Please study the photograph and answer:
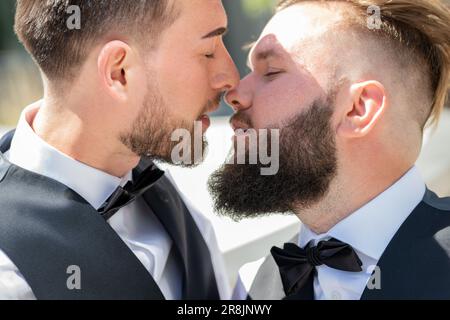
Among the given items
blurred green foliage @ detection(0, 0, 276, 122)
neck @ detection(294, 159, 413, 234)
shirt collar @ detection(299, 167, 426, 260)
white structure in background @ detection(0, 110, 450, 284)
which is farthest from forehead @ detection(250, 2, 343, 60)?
blurred green foliage @ detection(0, 0, 276, 122)

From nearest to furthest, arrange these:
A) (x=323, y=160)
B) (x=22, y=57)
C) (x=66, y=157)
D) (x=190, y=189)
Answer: (x=66, y=157)
(x=323, y=160)
(x=190, y=189)
(x=22, y=57)

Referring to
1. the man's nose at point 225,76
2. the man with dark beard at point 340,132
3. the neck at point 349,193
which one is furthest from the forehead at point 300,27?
the neck at point 349,193

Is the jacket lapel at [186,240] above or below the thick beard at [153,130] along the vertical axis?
below

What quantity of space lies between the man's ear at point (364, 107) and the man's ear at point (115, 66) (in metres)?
0.84

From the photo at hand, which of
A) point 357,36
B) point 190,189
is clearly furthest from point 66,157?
point 190,189

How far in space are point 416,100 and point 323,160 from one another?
0.43 meters

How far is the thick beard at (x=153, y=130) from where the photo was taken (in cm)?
252

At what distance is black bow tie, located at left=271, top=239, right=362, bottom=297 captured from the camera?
2361 millimetres

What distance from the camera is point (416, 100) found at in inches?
101

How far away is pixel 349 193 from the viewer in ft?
8.30

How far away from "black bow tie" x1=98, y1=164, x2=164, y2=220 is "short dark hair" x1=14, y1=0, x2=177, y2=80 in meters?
0.46

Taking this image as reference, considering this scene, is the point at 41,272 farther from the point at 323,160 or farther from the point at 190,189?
the point at 190,189

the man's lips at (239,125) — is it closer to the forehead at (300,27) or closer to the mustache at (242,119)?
the mustache at (242,119)

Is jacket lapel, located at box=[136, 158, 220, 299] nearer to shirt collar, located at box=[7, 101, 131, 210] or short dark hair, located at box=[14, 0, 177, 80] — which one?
shirt collar, located at box=[7, 101, 131, 210]
